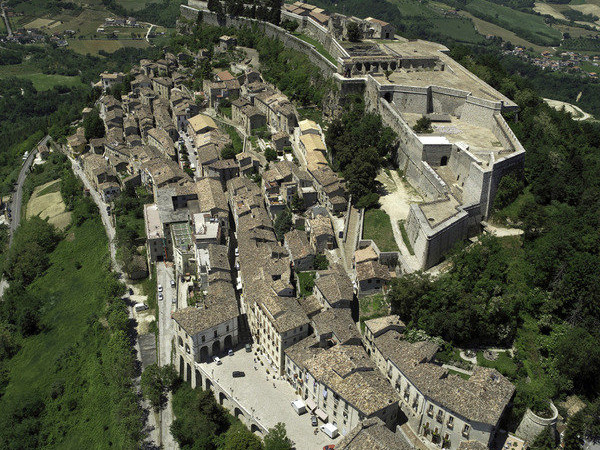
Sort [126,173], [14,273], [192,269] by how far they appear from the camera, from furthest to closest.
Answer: [126,173], [14,273], [192,269]

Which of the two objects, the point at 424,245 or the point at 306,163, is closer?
the point at 424,245

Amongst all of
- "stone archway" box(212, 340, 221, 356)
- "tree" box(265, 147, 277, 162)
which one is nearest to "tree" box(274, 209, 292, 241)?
"tree" box(265, 147, 277, 162)

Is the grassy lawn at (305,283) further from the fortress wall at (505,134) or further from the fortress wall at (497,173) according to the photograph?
the fortress wall at (505,134)

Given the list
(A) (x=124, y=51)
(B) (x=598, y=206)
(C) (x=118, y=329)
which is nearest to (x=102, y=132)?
(C) (x=118, y=329)

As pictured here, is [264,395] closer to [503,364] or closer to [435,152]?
[503,364]

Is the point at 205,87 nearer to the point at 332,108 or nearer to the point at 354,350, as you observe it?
the point at 332,108

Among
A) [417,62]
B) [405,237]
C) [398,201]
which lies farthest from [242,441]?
[417,62]

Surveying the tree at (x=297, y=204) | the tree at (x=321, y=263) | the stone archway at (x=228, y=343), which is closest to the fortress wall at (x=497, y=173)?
the tree at (x=321, y=263)
